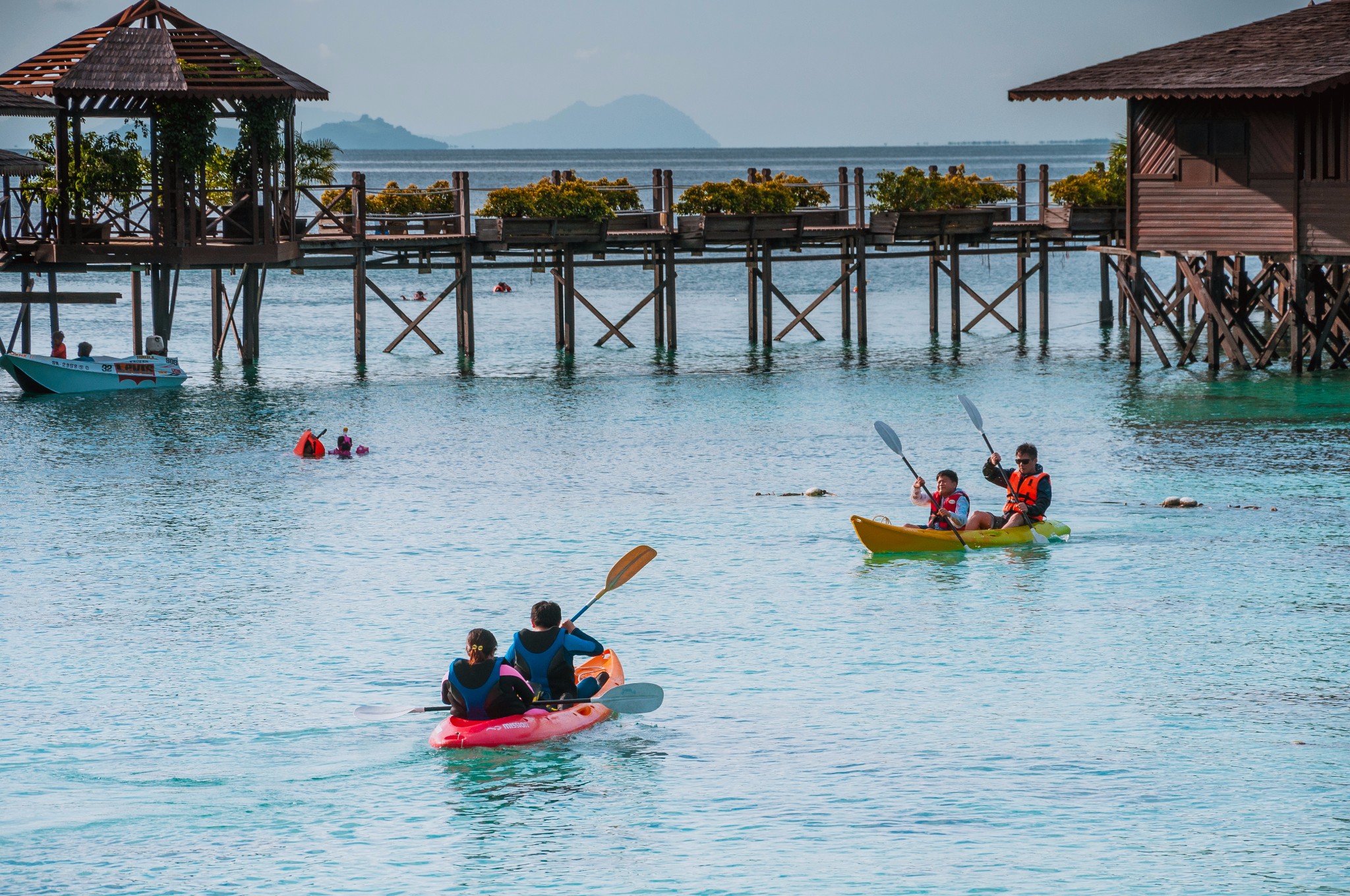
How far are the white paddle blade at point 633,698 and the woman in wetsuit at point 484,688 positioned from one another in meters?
0.74

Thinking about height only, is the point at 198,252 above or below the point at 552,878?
above

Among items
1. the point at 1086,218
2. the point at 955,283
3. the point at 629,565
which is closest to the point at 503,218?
the point at 955,283

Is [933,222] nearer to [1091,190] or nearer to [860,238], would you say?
[860,238]

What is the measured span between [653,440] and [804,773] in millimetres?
17445

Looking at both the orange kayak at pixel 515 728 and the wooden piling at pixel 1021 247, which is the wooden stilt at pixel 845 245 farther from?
the orange kayak at pixel 515 728

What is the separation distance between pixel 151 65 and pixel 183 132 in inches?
62.4

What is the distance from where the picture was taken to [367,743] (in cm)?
A: 1414

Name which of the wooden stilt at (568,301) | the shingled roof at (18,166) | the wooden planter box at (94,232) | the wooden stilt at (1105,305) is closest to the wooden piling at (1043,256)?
the wooden stilt at (1105,305)

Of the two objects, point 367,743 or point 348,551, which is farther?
point 348,551

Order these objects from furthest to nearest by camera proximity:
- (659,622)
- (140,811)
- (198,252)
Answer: (198,252) → (659,622) → (140,811)

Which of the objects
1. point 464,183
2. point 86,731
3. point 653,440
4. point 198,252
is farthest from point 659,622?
point 464,183

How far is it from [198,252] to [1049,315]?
34.3 m

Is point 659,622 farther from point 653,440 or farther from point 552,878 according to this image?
point 653,440

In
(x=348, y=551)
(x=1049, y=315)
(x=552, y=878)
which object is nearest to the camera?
(x=552, y=878)
